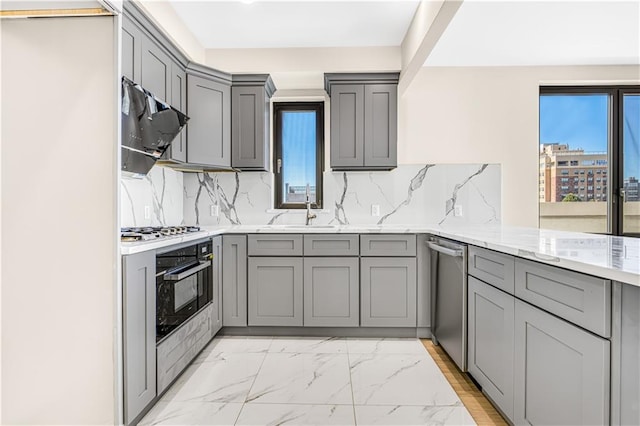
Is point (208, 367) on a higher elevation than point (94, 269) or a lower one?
lower

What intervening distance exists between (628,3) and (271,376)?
11.7 feet

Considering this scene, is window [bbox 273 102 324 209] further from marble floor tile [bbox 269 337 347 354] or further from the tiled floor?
the tiled floor

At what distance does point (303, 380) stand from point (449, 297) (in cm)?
112

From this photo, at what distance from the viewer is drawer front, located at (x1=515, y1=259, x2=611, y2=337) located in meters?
1.06

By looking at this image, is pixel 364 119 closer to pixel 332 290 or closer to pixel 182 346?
pixel 332 290

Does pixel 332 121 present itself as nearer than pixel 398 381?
No

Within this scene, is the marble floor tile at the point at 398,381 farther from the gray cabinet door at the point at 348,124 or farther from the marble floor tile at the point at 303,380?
the gray cabinet door at the point at 348,124

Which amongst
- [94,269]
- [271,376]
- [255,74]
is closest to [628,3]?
[255,74]

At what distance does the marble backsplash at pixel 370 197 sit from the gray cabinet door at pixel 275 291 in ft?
2.31

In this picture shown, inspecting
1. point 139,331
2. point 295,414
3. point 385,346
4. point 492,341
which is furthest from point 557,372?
point 139,331

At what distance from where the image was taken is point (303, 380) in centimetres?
219

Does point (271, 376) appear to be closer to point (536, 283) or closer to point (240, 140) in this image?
point (536, 283)

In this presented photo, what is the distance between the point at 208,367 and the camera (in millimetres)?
2377

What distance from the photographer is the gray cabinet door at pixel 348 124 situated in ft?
10.7
